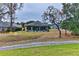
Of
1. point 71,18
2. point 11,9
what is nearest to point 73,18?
point 71,18

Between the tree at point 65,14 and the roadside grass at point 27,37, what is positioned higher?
the tree at point 65,14

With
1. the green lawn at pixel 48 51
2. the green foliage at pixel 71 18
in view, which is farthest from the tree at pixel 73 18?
the green lawn at pixel 48 51

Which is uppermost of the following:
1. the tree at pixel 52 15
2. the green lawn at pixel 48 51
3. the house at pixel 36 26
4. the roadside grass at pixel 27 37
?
the tree at pixel 52 15

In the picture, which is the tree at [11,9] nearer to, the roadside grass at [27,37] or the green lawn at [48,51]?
the roadside grass at [27,37]

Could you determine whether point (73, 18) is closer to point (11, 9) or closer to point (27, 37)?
point (27, 37)

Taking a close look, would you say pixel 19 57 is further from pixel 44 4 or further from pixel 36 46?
pixel 44 4

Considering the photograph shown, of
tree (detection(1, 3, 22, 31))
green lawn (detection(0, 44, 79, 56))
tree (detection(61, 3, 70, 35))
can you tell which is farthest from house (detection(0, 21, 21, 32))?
tree (detection(61, 3, 70, 35))

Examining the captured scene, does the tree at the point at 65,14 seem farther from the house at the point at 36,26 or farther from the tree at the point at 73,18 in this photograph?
the house at the point at 36,26
